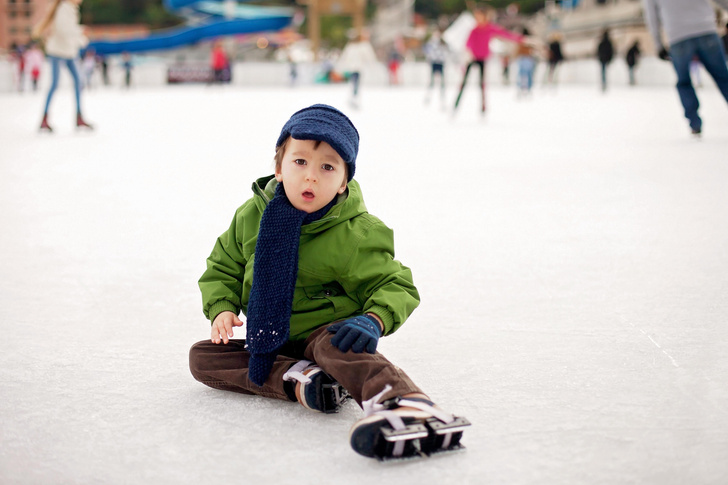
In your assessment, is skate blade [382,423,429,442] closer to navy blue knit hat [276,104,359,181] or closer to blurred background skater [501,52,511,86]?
navy blue knit hat [276,104,359,181]

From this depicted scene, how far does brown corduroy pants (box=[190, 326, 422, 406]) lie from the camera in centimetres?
159

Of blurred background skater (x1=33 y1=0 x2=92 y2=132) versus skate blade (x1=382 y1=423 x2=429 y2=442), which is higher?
blurred background skater (x1=33 y1=0 x2=92 y2=132)

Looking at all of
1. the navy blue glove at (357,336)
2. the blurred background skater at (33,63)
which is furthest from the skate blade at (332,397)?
the blurred background skater at (33,63)

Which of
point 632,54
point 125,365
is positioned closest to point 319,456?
point 125,365

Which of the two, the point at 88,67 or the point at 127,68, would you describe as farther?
the point at 127,68

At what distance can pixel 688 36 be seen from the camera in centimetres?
674

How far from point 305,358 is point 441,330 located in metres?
0.59


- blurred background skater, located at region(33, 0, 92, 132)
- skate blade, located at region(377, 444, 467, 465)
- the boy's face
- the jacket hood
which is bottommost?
skate blade, located at region(377, 444, 467, 465)

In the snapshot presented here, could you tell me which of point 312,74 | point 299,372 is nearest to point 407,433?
point 299,372

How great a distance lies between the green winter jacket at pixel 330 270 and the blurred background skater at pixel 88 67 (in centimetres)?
2674

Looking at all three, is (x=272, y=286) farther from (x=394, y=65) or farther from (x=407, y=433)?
(x=394, y=65)

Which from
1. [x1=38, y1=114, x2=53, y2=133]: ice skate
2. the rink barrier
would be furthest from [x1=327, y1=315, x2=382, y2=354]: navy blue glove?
the rink barrier

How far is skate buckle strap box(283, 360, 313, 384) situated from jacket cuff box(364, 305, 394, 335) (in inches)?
7.3

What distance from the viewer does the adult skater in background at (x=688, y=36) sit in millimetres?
6703
